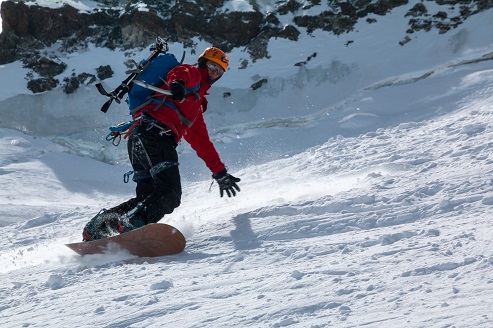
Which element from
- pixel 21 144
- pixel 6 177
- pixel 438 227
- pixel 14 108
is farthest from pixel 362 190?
pixel 14 108

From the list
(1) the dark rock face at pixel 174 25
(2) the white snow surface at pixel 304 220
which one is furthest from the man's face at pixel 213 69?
(1) the dark rock face at pixel 174 25

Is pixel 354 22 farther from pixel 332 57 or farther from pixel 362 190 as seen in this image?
pixel 362 190

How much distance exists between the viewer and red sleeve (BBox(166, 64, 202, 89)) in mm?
4281

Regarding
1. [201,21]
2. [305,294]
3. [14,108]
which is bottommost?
[305,294]

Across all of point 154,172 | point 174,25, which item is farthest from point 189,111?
point 174,25

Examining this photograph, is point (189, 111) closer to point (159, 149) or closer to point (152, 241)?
point (159, 149)

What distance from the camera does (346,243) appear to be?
126 inches

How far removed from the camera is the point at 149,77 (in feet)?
15.0

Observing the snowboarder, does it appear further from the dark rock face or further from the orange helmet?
the dark rock face

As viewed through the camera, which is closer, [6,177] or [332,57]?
[6,177]

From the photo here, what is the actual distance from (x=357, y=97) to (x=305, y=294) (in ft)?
31.9

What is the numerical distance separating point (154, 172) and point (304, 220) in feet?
4.11

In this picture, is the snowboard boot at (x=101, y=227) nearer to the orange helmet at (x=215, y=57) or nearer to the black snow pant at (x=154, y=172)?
the black snow pant at (x=154, y=172)

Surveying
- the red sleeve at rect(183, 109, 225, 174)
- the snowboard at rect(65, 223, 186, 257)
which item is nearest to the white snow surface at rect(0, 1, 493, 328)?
the snowboard at rect(65, 223, 186, 257)
